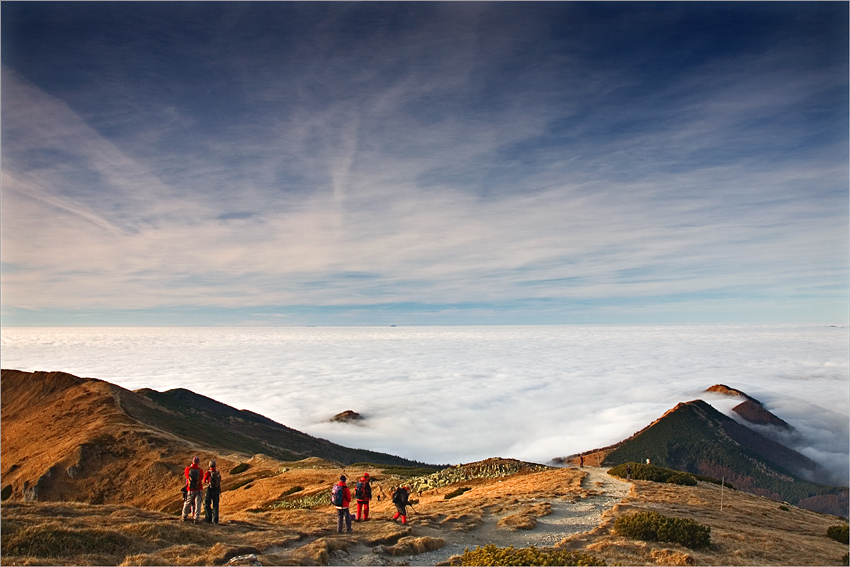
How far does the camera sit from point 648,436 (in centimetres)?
18362

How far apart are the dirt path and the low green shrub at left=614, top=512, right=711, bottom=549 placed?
218cm

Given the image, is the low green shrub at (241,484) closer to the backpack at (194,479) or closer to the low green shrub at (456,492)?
the low green shrub at (456,492)

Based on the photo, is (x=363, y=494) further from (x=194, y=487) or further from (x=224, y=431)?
(x=224, y=431)

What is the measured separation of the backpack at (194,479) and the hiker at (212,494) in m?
0.28

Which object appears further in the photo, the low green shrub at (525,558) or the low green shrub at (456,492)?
the low green shrub at (456,492)

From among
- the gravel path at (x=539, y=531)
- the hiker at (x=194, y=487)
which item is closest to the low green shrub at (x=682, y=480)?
the gravel path at (x=539, y=531)

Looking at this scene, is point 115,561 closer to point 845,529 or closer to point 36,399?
point 845,529

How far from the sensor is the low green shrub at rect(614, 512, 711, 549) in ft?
50.9

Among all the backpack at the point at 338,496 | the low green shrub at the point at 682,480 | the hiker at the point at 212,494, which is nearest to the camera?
the hiker at the point at 212,494

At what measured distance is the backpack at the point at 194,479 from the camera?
16391mm

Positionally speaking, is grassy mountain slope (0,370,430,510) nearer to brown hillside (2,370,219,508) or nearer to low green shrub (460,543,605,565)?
brown hillside (2,370,219,508)

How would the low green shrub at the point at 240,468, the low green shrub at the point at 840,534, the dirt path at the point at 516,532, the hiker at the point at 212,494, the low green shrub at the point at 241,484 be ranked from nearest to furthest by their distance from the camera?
the dirt path at the point at 516,532 → the hiker at the point at 212,494 → the low green shrub at the point at 840,534 → the low green shrub at the point at 241,484 → the low green shrub at the point at 240,468

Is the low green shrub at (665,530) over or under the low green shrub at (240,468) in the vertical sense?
over

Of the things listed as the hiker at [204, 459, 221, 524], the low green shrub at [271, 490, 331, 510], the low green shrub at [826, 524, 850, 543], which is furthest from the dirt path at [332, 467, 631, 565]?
the low green shrub at [271, 490, 331, 510]
